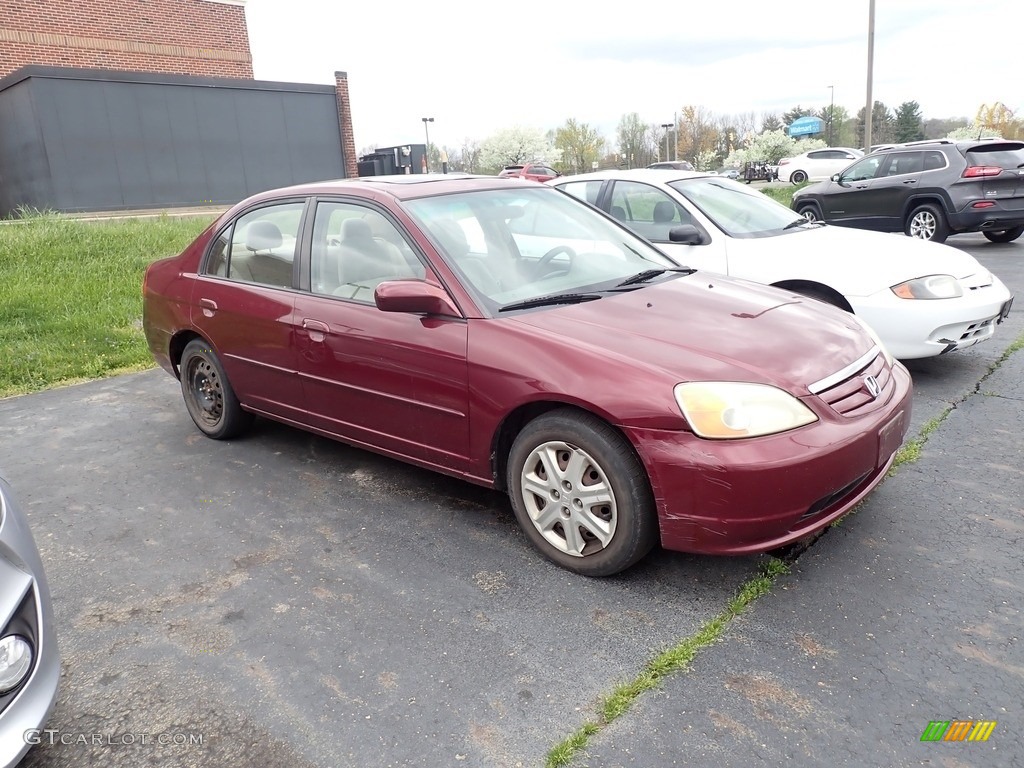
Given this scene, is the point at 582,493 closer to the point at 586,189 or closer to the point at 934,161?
the point at 586,189

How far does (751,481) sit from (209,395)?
3647mm

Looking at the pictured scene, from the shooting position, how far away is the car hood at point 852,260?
5.28 meters

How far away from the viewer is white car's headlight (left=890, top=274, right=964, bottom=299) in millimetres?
5141

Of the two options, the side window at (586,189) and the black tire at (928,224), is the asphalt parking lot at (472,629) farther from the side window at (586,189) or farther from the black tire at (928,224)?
the black tire at (928,224)

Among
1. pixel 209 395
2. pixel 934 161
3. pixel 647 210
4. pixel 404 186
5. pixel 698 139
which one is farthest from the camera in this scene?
pixel 698 139

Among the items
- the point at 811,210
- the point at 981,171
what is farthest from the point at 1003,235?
the point at 811,210

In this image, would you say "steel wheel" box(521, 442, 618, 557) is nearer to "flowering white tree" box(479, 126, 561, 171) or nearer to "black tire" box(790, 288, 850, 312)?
"black tire" box(790, 288, 850, 312)

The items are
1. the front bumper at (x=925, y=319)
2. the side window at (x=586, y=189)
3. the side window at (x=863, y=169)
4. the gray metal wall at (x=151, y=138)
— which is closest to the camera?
the front bumper at (x=925, y=319)

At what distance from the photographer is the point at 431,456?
11.9ft

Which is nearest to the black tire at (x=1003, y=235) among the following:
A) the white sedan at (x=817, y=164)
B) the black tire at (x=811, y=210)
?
the black tire at (x=811, y=210)

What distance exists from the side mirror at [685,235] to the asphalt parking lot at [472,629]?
2.29 m

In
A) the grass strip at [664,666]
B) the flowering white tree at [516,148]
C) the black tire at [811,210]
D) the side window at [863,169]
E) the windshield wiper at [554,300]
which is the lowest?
the grass strip at [664,666]

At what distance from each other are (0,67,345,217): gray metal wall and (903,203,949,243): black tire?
17078 mm

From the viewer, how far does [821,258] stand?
548cm
